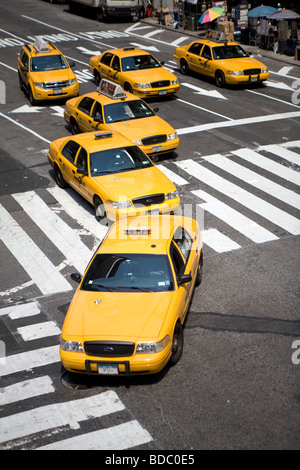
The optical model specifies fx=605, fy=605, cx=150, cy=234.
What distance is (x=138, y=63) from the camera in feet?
74.3

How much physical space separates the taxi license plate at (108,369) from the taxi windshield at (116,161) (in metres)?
6.35

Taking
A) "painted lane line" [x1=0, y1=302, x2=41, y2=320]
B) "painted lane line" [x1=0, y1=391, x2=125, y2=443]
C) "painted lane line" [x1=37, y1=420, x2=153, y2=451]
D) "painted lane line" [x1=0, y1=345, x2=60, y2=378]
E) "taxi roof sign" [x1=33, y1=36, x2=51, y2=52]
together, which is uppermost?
"taxi roof sign" [x1=33, y1=36, x2=51, y2=52]

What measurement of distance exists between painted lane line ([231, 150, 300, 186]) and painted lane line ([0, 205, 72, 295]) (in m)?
6.90

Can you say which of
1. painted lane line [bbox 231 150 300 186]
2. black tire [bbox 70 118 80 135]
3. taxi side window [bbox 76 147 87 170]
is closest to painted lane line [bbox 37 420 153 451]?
taxi side window [bbox 76 147 87 170]

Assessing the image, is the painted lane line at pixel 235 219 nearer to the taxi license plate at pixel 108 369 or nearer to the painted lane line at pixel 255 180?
the painted lane line at pixel 255 180

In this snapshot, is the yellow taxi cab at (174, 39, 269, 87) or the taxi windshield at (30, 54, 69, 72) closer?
the taxi windshield at (30, 54, 69, 72)

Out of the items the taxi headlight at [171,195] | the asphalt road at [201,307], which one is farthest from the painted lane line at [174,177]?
the taxi headlight at [171,195]

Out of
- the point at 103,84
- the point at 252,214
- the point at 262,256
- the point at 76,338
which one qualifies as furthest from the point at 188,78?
the point at 76,338

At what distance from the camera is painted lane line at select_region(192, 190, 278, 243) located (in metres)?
12.7

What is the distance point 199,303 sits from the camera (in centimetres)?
1030

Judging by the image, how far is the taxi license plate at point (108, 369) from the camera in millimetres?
7957

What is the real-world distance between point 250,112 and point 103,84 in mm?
5621

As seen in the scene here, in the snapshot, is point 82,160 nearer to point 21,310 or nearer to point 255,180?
point 255,180

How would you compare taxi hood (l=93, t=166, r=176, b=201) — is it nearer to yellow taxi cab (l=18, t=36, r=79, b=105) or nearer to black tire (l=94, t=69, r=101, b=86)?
yellow taxi cab (l=18, t=36, r=79, b=105)
